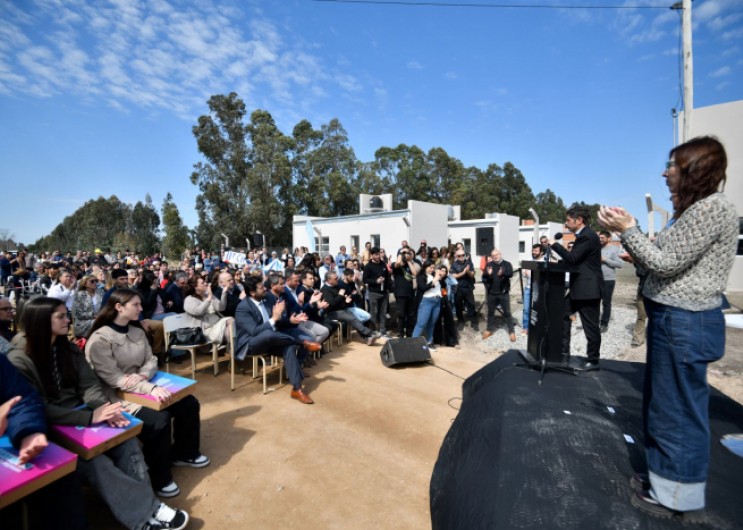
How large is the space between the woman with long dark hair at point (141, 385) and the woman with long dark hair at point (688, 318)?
286cm

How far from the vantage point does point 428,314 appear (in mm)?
6645

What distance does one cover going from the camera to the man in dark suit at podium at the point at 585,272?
394 cm

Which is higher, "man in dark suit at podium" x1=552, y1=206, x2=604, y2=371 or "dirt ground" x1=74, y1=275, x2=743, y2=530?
"man in dark suit at podium" x1=552, y1=206, x2=604, y2=371

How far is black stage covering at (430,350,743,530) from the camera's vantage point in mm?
1674

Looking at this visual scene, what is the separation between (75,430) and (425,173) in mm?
45366

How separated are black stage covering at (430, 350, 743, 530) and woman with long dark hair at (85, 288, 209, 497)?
6.21 feet

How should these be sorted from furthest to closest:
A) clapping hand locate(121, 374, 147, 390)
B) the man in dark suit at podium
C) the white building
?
the white building, the man in dark suit at podium, clapping hand locate(121, 374, 147, 390)

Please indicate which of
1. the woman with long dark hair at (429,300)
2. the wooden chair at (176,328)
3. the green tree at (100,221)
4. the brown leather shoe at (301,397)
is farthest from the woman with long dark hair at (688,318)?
the green tree at (100,221)

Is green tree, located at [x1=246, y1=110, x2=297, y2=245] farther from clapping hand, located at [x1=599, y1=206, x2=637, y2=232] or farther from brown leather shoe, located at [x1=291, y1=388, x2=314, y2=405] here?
clapping hand, located at [x1=599, y1=206, x2=637, y2=232]

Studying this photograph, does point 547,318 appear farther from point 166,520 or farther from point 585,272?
point 166,520

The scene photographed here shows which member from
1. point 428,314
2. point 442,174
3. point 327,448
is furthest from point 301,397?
point 442,174

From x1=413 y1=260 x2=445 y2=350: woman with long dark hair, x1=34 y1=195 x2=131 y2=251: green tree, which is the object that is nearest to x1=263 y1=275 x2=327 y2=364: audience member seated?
x1=413 y1=260 x2=445 y2=350: woman with long dark hair

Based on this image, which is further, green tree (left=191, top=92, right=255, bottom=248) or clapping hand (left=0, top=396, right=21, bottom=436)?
green tree (left=191, top=92, right=255, bottom=248)

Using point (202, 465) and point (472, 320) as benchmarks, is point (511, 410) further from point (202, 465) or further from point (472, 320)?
point (472, 320)
